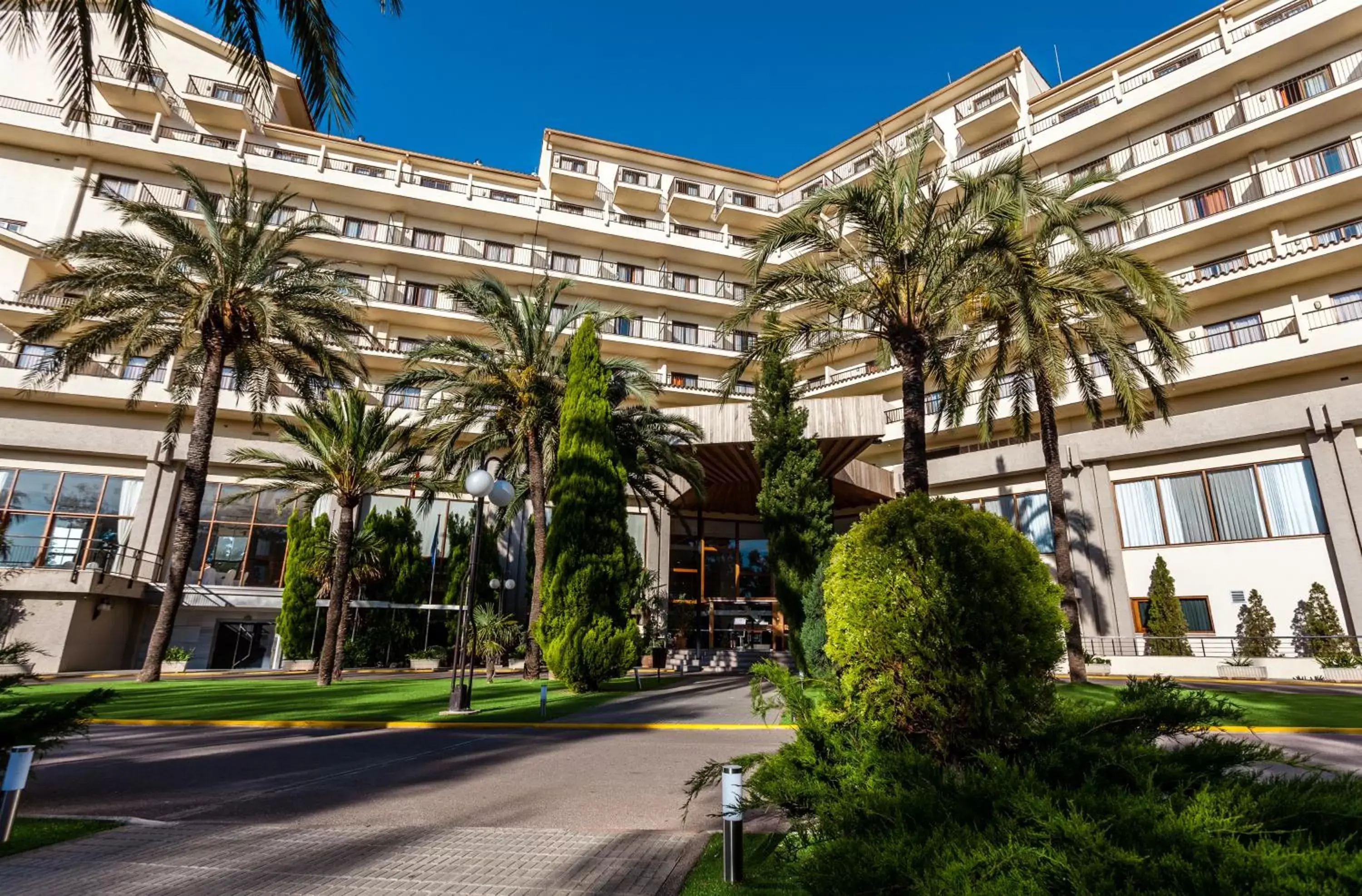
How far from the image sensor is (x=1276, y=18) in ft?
79.5

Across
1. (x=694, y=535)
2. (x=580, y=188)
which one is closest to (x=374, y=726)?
(x=694, y=535)

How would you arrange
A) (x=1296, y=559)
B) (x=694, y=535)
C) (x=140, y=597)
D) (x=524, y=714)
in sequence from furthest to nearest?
(x=694, y=535), (x=140, y=597), (x=1296, y=559), (x=524, y=714)

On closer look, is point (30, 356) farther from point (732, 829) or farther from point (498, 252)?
point (732, 829)

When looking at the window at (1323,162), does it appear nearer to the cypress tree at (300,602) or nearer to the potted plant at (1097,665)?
the potted plant at (1097,665)

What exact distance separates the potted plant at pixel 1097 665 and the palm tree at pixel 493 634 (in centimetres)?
1759

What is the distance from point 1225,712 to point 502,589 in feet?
79.4

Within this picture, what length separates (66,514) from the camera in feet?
79.5

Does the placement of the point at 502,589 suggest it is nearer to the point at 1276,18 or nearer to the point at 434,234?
the point at 434,234

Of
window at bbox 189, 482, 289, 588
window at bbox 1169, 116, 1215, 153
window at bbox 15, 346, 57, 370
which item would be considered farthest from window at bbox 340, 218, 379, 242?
window at bbox 1169, 116, 1215, 153

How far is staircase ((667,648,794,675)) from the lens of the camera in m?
23.1

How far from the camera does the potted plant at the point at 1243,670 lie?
58.7 feet

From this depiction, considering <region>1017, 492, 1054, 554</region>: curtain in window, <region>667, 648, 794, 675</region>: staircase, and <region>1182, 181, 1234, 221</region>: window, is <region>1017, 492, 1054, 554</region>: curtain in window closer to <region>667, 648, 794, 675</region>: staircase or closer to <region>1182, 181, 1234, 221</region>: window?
<region>667, 648, 794, 675</region>: staircase

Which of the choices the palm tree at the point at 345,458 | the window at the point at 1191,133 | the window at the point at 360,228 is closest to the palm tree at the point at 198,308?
the palm tree at the point at 345,458

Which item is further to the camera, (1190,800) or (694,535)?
(694,535)
